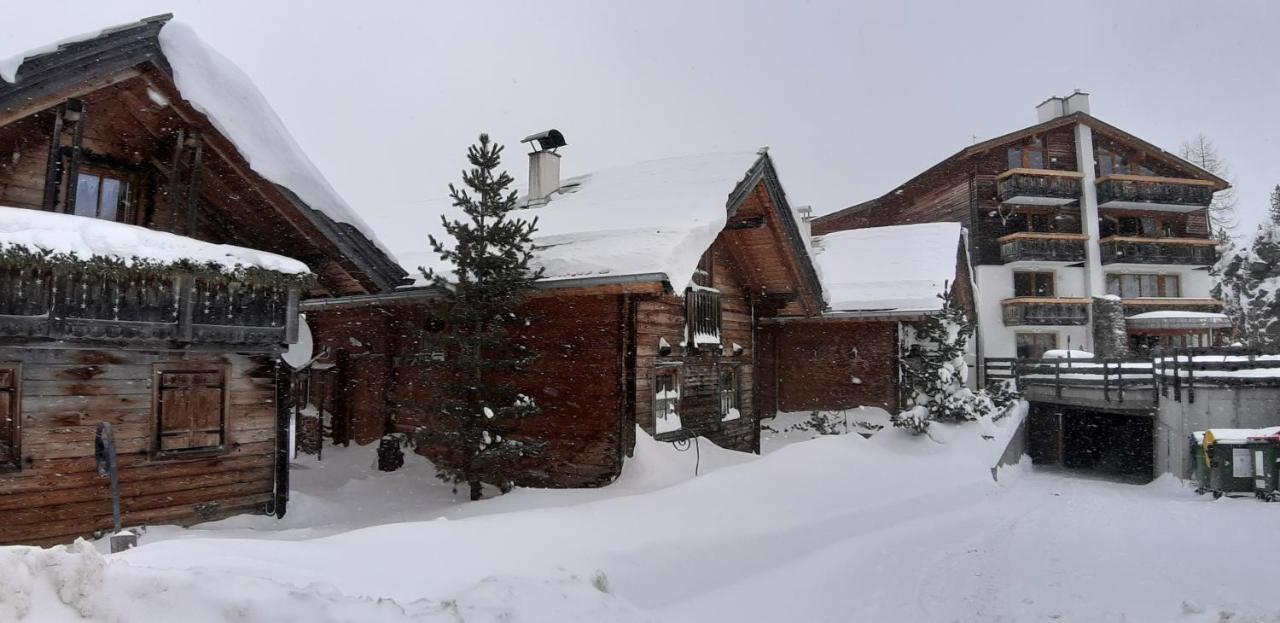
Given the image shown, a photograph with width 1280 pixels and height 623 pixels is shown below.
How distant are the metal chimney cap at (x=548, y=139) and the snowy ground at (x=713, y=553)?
6.94 metres

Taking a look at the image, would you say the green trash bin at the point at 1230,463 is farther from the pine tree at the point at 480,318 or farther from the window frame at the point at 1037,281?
the window frame at the point at 1037,281

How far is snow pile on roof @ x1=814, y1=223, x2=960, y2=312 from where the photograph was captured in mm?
21097

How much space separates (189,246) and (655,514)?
5.93 m

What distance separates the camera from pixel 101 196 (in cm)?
924

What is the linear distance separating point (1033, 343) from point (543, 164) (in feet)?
90.8

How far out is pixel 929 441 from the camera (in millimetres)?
13758

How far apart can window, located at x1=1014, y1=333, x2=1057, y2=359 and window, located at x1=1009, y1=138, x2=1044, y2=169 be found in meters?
8.17

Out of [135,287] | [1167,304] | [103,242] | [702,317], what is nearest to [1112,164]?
[1167,304]

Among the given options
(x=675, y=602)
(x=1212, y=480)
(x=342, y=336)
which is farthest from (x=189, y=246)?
(x=1212, y=480)

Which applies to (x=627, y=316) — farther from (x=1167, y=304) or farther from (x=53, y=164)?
(x=1167, y=304)

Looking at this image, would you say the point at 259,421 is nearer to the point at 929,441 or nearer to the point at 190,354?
the point at 190,354

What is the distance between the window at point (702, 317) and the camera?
44.7 feet

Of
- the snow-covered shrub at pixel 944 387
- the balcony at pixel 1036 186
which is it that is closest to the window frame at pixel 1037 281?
the balcony at pixel 1036 186

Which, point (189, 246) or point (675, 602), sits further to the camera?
point (189, 246)
